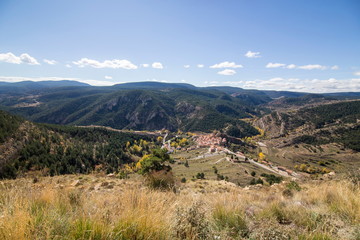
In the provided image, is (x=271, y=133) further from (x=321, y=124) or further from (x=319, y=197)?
(x=319, y=197)

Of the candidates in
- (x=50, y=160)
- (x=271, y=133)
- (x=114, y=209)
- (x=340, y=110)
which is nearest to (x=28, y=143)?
(x=50, y=160)

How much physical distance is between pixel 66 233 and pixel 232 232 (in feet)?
7.88

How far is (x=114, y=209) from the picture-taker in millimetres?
2832

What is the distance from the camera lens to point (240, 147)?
126250mm

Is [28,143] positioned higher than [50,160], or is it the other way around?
[28,143]

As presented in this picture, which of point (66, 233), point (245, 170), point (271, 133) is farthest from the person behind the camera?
point (271, 133)

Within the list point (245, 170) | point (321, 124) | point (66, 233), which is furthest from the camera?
point (321, 124)

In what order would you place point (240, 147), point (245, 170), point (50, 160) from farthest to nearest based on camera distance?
point (240, 147) < point (245, 170) < point (50, 160)

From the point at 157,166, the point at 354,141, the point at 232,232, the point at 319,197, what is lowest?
the point at 354,141

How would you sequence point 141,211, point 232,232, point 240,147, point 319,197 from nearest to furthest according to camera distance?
point 141,211
point 232,232
point 319,197
point 240,147

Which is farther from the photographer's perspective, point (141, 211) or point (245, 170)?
point (245, 170)

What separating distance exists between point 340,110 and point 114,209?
220m

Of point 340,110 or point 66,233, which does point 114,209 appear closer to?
point 66,233

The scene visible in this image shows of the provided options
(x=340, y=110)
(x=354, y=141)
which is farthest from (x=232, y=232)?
(x=340, y=110)
